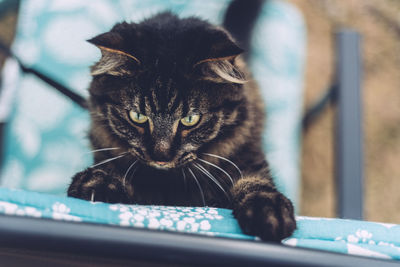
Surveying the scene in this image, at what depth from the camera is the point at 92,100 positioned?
923mm

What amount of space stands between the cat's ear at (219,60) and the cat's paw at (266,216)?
0.28 metres

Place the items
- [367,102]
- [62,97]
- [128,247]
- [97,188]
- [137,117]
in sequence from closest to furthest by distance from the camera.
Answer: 1. [128,247]
2. [97,188]
3. [137,117]
4. [62,97]
5. [367,102]

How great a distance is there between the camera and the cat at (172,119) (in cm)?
71

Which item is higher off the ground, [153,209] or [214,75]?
[214,75]

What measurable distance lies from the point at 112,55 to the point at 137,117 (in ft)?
0.50

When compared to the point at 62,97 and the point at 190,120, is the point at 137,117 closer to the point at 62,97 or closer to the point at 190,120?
the point at 190,120

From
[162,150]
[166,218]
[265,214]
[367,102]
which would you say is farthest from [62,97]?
[367,102]

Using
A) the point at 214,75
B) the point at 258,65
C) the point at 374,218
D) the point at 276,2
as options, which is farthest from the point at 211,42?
the point at 374,218

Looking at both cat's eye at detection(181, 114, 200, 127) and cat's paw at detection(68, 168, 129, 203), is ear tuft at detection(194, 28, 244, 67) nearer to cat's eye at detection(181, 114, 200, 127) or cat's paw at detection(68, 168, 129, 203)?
cat's eye at detection(181, 114, 200, 127)

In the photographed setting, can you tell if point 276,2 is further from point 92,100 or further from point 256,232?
point 256,232

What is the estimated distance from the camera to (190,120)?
2.57 feet

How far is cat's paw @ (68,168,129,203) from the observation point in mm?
661

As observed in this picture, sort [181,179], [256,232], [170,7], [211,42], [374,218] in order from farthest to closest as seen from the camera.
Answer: [374,218], [170,7], [181,179], [211,42], [256,232]

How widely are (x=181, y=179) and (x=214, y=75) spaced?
0.29m
